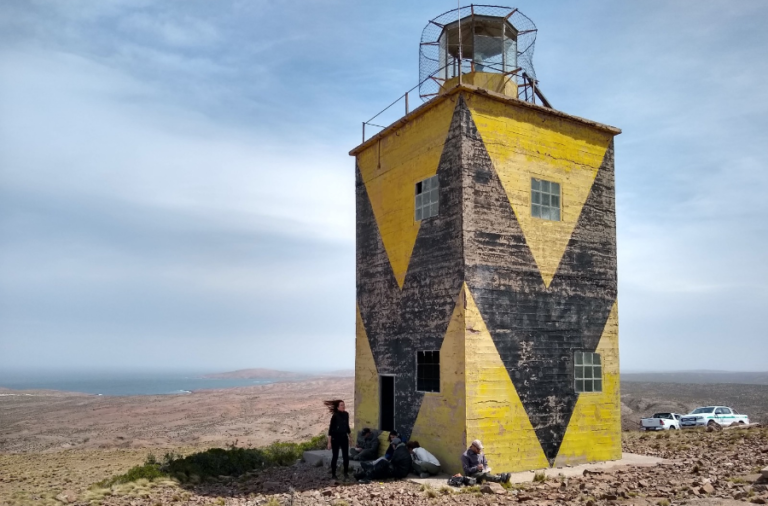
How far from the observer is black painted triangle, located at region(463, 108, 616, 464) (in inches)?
518

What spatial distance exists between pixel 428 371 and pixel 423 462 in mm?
2048

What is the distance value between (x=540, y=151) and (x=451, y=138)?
2439 mm

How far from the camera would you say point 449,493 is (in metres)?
11.1

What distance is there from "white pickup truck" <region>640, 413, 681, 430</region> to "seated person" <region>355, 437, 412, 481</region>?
68.8ft

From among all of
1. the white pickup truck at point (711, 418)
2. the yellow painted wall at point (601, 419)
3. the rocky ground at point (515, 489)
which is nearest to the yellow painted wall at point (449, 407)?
the rocky ground at point (515, 489)

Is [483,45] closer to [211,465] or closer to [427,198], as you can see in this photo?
[427,198]

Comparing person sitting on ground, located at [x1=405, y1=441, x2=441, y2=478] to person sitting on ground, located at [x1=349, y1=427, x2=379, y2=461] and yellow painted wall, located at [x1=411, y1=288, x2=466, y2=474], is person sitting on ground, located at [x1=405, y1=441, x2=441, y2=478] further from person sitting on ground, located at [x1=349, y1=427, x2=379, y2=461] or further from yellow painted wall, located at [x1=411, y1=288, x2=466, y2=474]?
person sitting on ground, located at [x1=349, y1=427, x2=379, y2=461]

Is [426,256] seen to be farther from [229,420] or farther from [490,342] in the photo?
[229,420]

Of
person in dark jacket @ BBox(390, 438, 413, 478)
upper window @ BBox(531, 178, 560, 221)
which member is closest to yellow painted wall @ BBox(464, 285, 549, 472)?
person in dark jacket @ BBox(390, 438, 413, 478)

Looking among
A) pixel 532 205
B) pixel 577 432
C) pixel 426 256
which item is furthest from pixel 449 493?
pixel 532 205

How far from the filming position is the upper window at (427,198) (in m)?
13.9

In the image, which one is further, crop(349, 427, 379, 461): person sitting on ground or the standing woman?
crop(349, 427, 379, 461): person sitting on ground

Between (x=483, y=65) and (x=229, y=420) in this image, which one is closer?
(x=483, y=65)

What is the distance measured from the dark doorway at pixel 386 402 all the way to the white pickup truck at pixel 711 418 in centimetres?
2117
